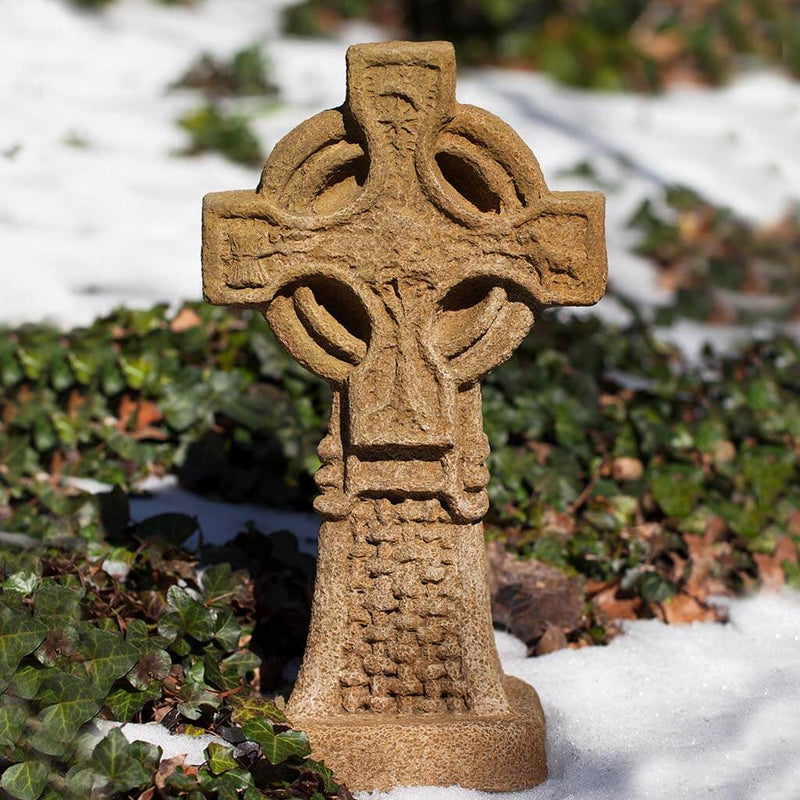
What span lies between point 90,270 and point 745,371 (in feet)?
9.34

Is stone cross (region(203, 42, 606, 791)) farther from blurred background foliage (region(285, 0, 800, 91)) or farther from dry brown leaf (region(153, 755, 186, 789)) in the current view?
blurred background foliage (region(285, 0, 800, 91))

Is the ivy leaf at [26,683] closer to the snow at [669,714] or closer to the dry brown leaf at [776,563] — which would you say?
the snow at [669,714]

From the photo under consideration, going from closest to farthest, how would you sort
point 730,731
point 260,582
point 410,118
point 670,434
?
point 410,118
point 730,731
point 260,582
point 670,434

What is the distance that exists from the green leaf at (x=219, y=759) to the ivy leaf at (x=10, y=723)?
0.38m

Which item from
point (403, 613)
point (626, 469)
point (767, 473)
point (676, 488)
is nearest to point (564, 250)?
point (403, 613)

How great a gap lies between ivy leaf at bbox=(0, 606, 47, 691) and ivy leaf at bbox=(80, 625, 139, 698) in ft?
0.33

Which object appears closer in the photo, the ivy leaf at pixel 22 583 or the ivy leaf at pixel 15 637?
the ivy leaf at pixel 15 637

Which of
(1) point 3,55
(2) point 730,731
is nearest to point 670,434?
(2) point 730,731

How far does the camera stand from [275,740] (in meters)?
2.51

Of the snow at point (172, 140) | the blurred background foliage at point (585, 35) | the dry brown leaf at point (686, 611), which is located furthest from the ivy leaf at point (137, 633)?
the blurred background foliage at point (585, 35)

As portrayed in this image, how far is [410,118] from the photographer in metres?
2.58

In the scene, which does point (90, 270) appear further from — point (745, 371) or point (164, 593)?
point (745, 371)

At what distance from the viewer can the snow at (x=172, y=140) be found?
5.26 m

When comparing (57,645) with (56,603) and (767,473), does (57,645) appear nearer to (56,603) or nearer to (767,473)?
(56,603)
